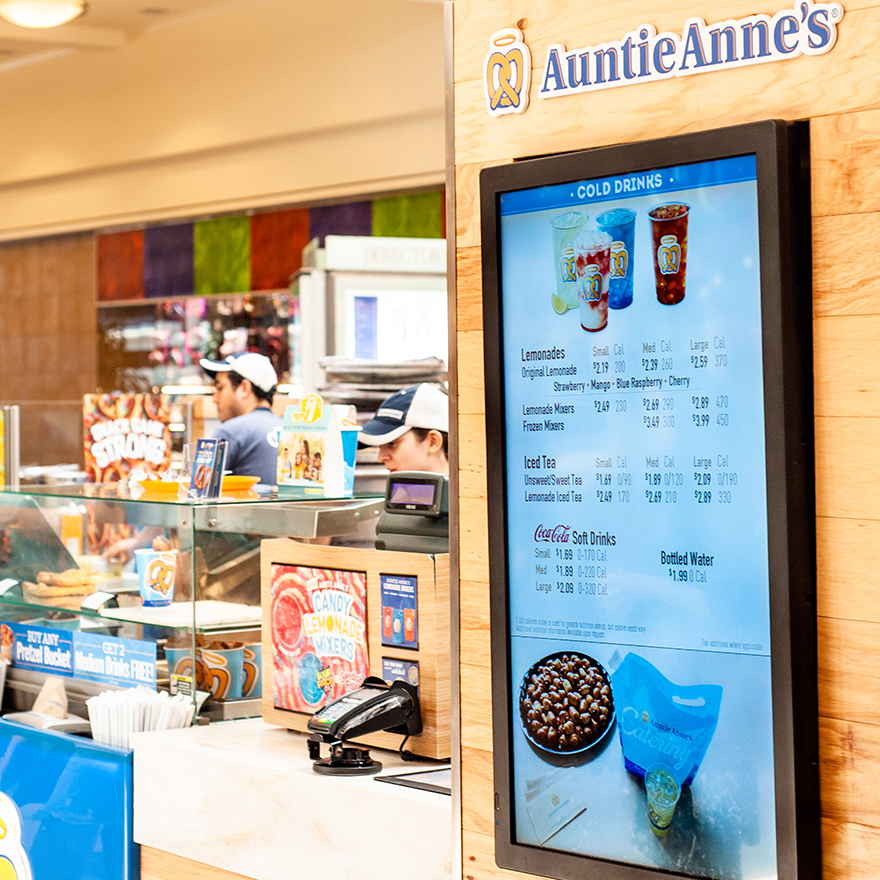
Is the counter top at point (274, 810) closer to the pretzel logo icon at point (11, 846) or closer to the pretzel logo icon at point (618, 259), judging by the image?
the pretzel logo icon at point (11, 846)

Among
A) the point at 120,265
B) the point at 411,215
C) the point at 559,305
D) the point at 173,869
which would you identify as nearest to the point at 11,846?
the point at 173,869

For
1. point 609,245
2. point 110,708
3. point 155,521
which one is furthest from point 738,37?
point 110,708

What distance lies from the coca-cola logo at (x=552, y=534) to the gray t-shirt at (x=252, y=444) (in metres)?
2.85

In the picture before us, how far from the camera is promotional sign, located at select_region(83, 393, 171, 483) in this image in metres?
4.95

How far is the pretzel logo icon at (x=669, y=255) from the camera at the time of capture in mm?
1585

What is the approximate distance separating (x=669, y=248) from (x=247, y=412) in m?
3.47

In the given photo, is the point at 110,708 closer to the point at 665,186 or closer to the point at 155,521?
the point at 155,521

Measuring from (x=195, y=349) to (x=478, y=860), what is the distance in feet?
26.6

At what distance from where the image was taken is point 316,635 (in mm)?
2416

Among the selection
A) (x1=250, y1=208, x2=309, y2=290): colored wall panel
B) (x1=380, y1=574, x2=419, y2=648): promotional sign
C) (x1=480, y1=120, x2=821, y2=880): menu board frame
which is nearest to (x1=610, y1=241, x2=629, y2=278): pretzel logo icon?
(x1=480, y1=120, x2=821, y2=880): menu board frame

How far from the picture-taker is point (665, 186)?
1589mm

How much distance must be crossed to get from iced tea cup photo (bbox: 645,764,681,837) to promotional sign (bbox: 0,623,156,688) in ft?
4.76

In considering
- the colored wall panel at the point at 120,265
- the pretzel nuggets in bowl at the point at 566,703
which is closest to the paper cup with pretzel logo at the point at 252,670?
the pretzel nuggets in bowl at the point at 566,703

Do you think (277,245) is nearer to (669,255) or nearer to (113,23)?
(113,23)
